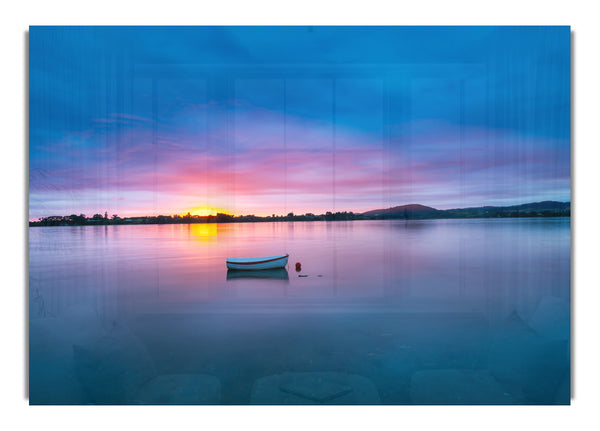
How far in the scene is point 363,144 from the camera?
6.78 metres

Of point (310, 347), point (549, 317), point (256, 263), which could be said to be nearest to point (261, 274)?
point (256, 263)

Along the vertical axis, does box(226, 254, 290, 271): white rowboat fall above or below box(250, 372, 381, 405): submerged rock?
above

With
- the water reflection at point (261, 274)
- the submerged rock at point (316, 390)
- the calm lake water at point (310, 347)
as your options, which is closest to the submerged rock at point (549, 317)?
the calm lake water at point (310, 347)

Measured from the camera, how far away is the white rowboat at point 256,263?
12125mm

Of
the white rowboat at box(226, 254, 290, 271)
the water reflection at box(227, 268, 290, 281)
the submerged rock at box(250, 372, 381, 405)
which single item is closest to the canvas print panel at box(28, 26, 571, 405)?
the submerged rock at box(250, 372, 381, 405)

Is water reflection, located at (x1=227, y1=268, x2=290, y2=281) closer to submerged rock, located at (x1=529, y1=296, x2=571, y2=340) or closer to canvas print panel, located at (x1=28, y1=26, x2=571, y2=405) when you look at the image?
canvas print panel, located at (x1=28, y1=26, x2=571, y2=405)

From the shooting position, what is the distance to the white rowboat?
1212 centimetres

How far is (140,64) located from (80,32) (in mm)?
575

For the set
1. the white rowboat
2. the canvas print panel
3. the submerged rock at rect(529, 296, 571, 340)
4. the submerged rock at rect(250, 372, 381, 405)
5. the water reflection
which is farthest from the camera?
the white rowboat

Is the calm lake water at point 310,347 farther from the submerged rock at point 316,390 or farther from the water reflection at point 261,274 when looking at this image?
the water reflection at point 261,274

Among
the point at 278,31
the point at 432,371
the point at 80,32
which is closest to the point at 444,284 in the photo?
the point at 432,371

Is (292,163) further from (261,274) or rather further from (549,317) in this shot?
(261,274)

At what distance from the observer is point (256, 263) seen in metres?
12.4

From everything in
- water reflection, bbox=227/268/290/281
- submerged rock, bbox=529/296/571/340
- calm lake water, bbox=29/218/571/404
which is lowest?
water reflection, bbox=227/268/290/281
